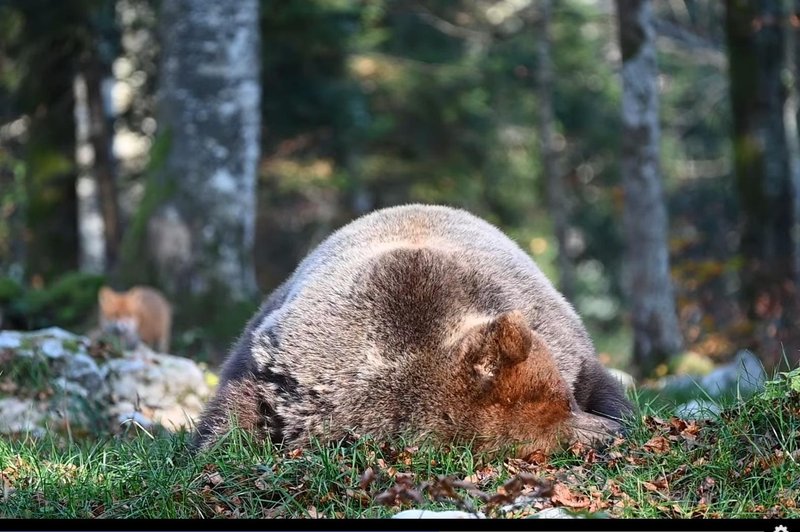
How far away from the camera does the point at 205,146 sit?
1155cm

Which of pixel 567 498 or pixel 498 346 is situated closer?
pixel 567 498

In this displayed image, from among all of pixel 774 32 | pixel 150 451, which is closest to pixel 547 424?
pixel 150 451

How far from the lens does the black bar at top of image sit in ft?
13.0

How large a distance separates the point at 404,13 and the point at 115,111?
7.33 m

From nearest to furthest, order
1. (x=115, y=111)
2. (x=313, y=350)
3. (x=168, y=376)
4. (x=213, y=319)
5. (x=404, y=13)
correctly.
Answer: (x=313, y=350)
(x=168, y=376)
(x=213, y=319)
(x=115, y=111)
(x=404, y=13)

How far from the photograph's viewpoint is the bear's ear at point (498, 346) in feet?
15.9

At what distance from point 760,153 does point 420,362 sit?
38.0 feet

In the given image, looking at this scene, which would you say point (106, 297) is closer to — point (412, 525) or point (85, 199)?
point (412, 525)

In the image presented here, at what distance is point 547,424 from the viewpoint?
16.1ft

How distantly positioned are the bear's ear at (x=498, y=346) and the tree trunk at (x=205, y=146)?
6933 mm

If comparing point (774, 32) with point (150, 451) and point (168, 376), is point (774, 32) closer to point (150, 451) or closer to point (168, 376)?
point (168, 376)

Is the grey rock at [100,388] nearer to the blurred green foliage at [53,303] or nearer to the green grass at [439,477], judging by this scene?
the green grass at [439,477]

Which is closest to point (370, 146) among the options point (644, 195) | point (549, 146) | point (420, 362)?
point (549, 146)

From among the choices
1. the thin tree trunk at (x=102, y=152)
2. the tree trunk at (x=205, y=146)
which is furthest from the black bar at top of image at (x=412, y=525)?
the thin tree trunk at (x=102, y=152)
